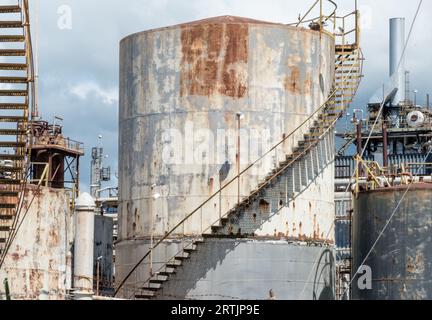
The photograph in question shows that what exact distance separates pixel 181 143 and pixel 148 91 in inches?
101

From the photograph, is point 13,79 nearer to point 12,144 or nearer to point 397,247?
point 12,144

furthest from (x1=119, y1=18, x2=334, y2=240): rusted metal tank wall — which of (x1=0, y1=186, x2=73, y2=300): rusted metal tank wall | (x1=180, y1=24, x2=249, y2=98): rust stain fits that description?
(x1=0, y1=186, x2=73, y2=300): rusted metal tank wall

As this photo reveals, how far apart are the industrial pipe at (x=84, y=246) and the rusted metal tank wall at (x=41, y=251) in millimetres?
5644

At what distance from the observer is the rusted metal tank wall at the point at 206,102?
46500mm

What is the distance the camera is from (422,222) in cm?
4288

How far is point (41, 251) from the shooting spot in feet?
158

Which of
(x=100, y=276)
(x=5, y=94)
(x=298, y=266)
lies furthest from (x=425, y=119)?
(x=5, y=94)

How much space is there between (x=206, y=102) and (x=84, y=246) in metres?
7.83

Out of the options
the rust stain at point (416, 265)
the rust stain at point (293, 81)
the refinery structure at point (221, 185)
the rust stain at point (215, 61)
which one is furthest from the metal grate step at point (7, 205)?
the rust stain at point (416, 265)

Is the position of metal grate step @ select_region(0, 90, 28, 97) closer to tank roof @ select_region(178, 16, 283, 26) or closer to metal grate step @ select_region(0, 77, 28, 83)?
metal grate step @ select_region(0, 77, 28, 83)

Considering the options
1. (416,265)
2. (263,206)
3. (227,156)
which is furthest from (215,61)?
(416,265)

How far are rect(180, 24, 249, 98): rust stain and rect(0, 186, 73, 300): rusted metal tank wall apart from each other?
21.6 ft

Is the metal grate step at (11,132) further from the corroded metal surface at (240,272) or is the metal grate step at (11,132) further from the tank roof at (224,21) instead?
the tank roof at (224,21)
